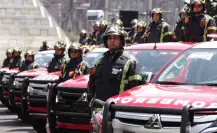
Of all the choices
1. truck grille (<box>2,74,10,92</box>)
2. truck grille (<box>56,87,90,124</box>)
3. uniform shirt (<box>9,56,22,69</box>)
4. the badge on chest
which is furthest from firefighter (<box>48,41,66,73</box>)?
uniform shirt (<box>9,56,22,69</box>)

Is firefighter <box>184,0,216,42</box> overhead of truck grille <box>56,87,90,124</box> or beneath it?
overhead

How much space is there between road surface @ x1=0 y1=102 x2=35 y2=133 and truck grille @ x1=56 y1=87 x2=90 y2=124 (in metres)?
3.50

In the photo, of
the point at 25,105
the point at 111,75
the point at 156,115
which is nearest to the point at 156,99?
the point at 156,115

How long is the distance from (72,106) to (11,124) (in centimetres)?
564

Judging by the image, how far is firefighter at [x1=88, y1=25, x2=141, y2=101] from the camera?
398 inches

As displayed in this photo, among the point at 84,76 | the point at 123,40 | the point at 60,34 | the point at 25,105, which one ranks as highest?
the point at 123,40

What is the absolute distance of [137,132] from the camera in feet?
26.9

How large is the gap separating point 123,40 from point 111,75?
515 millimetres

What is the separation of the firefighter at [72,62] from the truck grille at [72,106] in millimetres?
1594

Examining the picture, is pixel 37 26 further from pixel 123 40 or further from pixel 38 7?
pixel 123 40

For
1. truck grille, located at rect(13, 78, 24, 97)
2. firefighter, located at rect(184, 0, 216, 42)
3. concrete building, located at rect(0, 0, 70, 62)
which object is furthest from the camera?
concrete building, located at rect(0, 0, 70, 62)

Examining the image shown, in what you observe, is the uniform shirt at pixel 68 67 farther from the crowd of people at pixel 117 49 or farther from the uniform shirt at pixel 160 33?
the uniform shirt at pixel 160 33

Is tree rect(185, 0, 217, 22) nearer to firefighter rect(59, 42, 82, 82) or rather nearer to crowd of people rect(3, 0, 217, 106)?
crowd of people rect(3, 0, 217, 106)

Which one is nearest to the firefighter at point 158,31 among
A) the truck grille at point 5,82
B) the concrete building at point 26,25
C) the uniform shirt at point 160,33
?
the uniform shirt at point 160,33
